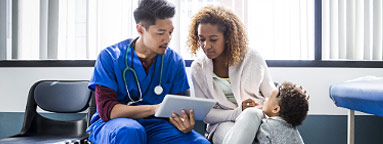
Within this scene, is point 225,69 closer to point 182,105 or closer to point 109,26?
point 182,105

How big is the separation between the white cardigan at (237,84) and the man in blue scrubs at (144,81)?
23 centimetres

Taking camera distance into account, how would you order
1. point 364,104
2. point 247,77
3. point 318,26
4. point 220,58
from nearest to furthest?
point 364,104, point 247,77, point 220,58, point 318,26

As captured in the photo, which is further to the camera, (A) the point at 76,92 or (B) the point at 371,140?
(B) the point at 371,140

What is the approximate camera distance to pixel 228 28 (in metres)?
1.97

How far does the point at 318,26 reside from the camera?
2.38 m

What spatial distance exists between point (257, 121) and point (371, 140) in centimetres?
130

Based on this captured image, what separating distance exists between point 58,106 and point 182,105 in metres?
1.05

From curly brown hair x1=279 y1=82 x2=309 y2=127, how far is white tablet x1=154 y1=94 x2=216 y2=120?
32cm

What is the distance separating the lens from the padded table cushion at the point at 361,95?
1.56m

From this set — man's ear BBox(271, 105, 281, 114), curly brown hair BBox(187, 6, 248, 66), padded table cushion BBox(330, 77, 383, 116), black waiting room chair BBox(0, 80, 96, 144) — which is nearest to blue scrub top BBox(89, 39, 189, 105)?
curly brown hair BBox(187, 6, 248, 66)

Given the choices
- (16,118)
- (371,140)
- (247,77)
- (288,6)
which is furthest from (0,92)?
(371,140)

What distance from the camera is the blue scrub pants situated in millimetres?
1324

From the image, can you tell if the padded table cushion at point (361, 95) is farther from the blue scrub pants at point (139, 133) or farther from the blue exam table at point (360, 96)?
the blue scrub pants at point (139, 133)

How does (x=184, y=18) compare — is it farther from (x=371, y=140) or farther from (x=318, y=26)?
(x=371, y=140)
